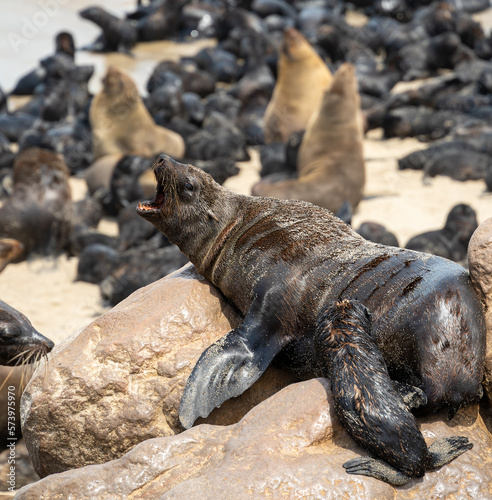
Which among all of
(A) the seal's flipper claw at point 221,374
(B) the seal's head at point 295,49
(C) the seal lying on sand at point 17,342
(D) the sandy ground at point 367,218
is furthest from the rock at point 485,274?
(B) the seal's head at point 295,49

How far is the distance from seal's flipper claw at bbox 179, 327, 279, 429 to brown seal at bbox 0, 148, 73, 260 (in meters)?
6.30

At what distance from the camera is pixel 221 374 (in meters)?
3.40

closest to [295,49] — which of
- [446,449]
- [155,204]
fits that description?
[155,204]

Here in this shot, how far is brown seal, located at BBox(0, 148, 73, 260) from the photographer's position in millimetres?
9406

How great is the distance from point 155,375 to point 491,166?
8207mm

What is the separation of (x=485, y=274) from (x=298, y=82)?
9.35 metres

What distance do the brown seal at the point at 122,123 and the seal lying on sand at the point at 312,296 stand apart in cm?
830

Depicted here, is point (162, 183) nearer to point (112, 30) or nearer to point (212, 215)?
point (212, 215)

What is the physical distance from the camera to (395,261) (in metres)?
3.43

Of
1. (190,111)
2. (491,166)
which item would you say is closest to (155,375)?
(491,166)

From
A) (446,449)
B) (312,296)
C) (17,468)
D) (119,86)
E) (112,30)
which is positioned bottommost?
(112,30)

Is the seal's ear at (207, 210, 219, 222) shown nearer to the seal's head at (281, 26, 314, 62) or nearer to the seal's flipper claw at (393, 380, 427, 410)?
the seal's flipper claw at (393, 380, 427, 410)

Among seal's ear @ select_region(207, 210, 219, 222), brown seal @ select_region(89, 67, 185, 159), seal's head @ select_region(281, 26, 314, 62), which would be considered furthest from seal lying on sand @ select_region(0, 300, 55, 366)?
seal's head @ select_region(281, 26, 314, 62)

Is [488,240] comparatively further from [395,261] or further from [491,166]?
[491,166]
